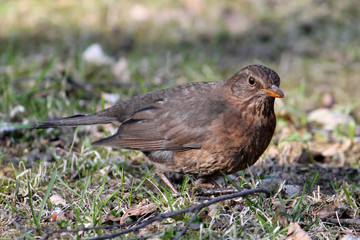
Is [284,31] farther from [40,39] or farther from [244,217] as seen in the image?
[244,217]

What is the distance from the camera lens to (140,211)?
3.62 m

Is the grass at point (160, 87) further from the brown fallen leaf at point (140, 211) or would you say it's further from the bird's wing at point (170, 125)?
the bird's wing at point (170, 125)

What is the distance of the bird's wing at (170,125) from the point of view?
4.14 meters

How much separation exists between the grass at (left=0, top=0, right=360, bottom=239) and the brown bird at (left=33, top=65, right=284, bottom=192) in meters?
0.24

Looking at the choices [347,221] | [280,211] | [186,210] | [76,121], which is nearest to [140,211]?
[186,210]

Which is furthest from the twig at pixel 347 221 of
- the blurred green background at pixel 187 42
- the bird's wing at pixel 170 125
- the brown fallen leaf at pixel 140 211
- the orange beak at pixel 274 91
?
the blurred green background at pixel 187 42

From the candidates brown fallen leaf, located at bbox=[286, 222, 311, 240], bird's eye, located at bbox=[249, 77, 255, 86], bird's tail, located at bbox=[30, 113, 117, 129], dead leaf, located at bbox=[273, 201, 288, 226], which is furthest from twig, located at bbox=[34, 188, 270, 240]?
bird's tail, located at bbox=[30, 113, 117, 129]

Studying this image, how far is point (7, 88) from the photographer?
18.3 ft

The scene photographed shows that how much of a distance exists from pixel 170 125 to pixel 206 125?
36 centimetres

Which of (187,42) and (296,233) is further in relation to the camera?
(187,42)

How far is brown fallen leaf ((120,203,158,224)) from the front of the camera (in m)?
3.59

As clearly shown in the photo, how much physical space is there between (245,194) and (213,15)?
535 centimetres

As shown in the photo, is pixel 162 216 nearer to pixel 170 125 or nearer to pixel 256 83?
pixel 170 125

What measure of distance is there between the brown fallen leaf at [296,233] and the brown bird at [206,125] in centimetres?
80
